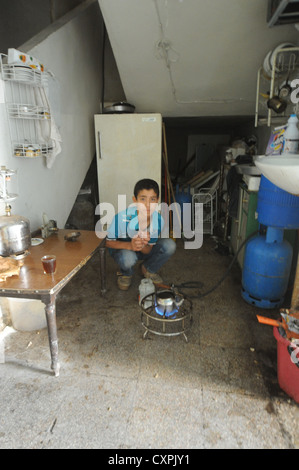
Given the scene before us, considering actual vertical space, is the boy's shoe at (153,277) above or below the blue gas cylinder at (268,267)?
below

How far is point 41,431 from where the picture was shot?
1201 millimetres

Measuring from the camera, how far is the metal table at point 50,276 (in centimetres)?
132

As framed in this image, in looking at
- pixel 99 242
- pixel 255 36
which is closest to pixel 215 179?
pixel 255 36

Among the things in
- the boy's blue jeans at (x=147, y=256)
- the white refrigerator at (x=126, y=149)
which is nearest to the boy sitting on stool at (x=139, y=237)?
the boy's blue jeans at (x=147, y=256)

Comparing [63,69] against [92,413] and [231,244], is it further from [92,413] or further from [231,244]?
[92,413]

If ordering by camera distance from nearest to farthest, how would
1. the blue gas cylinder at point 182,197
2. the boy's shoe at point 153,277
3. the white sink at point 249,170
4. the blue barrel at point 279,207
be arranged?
the blue barrel at point 279,207
the white sink at point 249,170
the boy's shoe at point 153,277
the blue gas cylinder at point 182,197

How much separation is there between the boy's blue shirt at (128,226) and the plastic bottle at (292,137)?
1062 millimetres

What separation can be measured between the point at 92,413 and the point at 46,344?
0.60 meters

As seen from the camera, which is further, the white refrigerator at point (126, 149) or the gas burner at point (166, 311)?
the white refrigerator at point (126, 149)

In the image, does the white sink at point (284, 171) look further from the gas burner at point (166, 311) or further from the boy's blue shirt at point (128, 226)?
the boy's blue shirt at point (128, 226)

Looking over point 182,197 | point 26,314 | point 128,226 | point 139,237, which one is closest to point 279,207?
point 139,237

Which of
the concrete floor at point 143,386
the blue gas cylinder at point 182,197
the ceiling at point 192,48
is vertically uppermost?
the ceiling at point 192,48

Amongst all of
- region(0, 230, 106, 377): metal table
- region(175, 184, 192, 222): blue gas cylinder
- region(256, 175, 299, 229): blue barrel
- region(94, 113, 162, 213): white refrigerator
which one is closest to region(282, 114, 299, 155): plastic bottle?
region(256, 175, 299, 229): blue barrel

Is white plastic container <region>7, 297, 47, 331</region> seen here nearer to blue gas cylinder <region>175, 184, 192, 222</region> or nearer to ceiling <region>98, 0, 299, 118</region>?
ceiling <region>98, 0, 299, 118</region>
